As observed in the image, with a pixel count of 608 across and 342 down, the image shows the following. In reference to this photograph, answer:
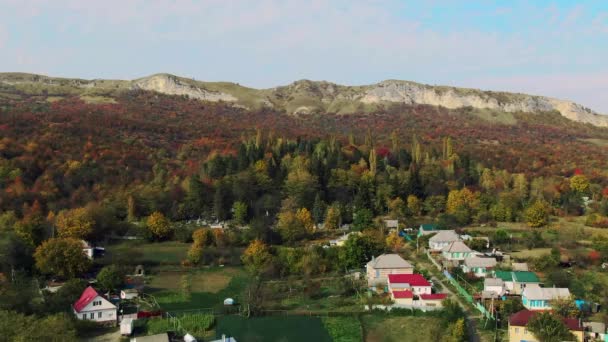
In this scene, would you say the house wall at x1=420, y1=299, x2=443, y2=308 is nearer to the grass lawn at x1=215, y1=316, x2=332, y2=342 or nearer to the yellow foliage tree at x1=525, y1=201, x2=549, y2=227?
the grass lawn at x1=215, y1=316, x2=332, y2=342

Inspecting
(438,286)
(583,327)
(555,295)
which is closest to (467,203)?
(438,286)

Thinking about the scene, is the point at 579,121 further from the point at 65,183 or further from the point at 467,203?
the point at 65,183

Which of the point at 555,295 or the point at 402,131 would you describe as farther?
the point at 402,131

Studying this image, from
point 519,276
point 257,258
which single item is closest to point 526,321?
point 519,276

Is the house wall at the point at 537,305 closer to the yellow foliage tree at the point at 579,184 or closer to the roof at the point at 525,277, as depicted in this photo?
the roof at the point at 525,277

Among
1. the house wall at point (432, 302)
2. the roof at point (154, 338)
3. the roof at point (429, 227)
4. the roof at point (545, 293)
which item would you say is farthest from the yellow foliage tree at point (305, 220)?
the roof at point (154, 338)

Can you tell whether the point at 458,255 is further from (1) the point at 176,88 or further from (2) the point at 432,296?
(1) the point at 176,88

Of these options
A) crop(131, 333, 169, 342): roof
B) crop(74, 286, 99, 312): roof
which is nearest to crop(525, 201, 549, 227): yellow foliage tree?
crop(131, 333, 169, 342): roof
